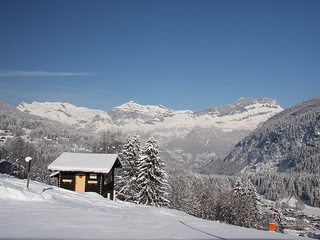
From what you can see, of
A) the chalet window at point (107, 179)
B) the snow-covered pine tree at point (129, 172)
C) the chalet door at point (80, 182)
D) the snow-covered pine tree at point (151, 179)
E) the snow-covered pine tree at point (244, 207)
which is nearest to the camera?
the chalet door at point (80, 182)

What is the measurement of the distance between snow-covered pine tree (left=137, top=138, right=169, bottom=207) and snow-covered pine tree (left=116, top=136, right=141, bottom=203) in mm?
1784

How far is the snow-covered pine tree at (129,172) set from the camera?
116 ft

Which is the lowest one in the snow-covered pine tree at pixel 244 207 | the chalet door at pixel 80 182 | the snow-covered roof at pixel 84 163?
the snow-covered pine tree at pixel 244 207

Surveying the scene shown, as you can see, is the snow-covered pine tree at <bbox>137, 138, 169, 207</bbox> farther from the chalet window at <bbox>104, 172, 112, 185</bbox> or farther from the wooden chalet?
the wooden chalet

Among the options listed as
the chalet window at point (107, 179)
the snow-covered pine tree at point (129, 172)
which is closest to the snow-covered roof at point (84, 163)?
the chalet window at point (107, 179)

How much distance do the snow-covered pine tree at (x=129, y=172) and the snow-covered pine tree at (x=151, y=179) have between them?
178 centimetres

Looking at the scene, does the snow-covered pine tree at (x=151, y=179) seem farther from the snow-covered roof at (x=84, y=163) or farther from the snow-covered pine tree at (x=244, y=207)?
the snow-covered pine tree at (x=244, y=207)

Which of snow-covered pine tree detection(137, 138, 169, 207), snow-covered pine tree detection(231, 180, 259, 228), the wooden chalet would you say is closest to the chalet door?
the wooden chalet

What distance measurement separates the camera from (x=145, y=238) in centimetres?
848

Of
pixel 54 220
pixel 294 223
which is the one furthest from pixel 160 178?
pixel 294 223

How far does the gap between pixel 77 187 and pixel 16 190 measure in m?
16.0

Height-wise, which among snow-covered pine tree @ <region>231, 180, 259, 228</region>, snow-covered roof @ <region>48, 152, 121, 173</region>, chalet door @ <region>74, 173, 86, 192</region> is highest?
snow-covered roof @ <region>48, 152, 121, 173</region>

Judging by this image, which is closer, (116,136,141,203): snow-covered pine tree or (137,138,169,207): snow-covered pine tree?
(137,138,169,207): snow-covered pine tree

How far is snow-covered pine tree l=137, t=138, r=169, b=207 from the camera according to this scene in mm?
32344
